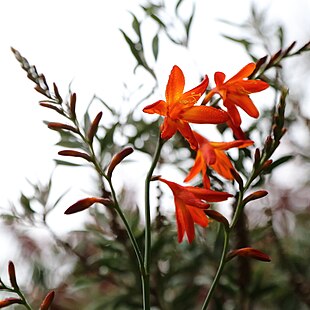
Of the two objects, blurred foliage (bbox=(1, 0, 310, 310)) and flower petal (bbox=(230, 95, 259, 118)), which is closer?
flower petal (bbox=(230, 95, 259, 118))

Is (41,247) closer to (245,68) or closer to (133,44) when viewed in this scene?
(133,44)

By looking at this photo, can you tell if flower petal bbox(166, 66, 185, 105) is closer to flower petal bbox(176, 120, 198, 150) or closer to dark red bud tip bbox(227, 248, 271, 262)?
flower petal bbox(176, 120, 198, 150)

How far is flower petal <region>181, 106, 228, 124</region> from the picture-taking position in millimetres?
479

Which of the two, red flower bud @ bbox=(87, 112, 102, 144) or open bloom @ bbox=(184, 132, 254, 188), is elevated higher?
red flower bud @ bbox=(87, 112, 102, 144)

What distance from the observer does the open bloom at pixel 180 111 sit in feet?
1.57

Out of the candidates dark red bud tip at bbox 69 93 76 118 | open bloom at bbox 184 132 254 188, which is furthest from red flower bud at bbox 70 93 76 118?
open bloom at bbox 184 132 254 188

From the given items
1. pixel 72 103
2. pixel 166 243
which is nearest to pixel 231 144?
pixel 72 103

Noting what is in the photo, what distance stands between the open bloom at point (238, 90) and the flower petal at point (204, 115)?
31mm

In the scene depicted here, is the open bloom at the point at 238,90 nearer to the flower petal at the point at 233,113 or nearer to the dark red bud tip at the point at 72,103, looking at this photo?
the flower petal at the point at 233,113

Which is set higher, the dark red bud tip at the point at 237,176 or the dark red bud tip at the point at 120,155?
the dark red bud tip at the point at 120,155

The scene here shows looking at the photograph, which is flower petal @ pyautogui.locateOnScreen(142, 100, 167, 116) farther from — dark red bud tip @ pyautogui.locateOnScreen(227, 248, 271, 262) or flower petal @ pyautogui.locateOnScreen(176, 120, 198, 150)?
dark red bud tip @ pyautogui.locateOnScreen(227, 248, 271, 262)

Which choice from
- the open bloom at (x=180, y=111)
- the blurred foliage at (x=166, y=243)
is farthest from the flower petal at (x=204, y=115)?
the blurred foliage at (x=166, y=243)

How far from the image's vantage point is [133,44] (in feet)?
2.28

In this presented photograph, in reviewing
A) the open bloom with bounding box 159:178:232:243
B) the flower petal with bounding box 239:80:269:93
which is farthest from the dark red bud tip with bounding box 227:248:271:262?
the flower petal with bounding box 239:80:269:93
